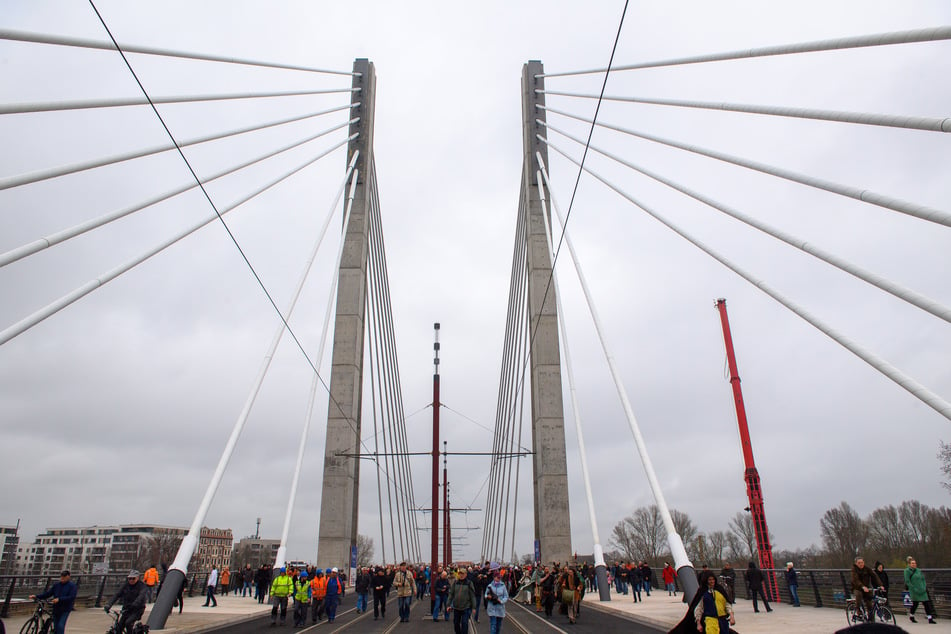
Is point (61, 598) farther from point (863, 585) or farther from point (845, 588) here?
point (845, 588)

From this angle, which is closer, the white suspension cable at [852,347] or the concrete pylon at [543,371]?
the white suspension cable at [852,347]

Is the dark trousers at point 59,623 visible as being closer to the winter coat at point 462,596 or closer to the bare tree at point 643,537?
the winter coat at point 462,596

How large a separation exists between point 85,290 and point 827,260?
11047 mm

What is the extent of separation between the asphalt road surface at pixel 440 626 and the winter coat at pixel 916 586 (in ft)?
17.2

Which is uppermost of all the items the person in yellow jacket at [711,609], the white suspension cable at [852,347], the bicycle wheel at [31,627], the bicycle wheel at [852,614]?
the white suspension cable at [852,347]

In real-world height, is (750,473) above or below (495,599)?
above

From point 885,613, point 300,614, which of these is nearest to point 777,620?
point 885,613

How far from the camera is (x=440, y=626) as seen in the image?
16.5 metres

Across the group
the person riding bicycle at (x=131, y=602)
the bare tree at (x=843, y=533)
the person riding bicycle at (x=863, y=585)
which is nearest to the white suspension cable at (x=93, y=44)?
the person riding bicycle at (x=131, y=602)

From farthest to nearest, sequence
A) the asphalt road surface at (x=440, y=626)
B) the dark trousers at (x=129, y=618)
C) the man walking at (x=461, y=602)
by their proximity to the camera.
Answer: the asphalt road surface at (x=440, y=626) → the man walking at (x=461, y=602) → the dark trousers at (x=129, y=618)

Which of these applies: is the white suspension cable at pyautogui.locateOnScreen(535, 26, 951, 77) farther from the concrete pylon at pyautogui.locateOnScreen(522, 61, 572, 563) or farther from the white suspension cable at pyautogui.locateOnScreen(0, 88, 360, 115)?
the concrete pylon at pyautogui.locateOnScreen(522, 61, 572, 563)

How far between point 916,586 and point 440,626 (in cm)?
1055

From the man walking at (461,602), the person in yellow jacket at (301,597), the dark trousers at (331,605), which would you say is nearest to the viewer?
the man walking at (461,602)

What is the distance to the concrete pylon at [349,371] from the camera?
24.8 metres
